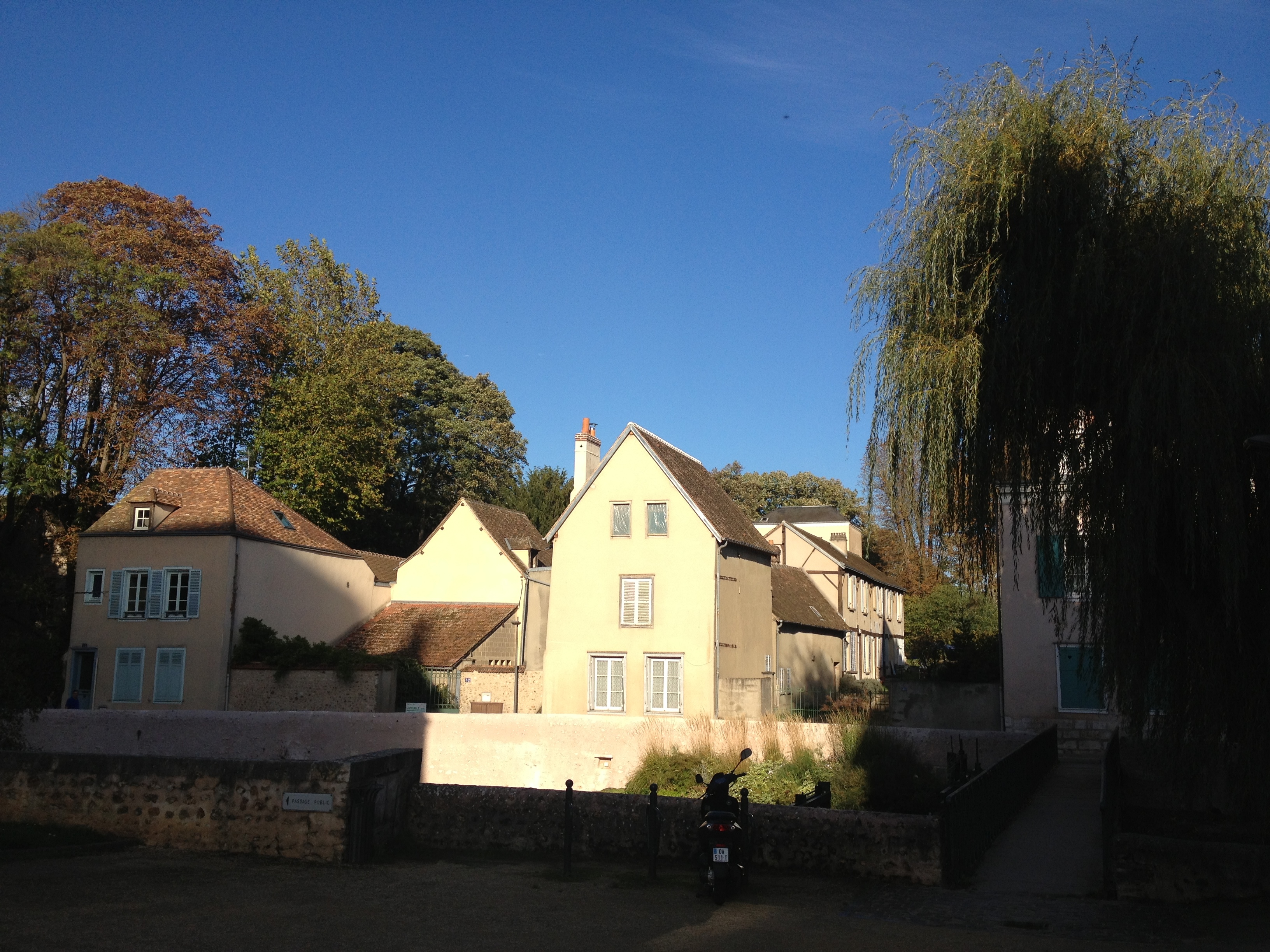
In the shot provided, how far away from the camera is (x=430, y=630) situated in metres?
31.5

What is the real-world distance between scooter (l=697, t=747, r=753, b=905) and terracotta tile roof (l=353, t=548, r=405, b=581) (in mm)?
25868

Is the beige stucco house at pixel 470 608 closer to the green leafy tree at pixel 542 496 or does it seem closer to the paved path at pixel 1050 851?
the green leafy tree at pixel 542 496

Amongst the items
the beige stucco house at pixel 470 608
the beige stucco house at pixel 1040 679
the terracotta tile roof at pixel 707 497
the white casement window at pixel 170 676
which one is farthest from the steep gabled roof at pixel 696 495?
the white casement window at pixel 170 676

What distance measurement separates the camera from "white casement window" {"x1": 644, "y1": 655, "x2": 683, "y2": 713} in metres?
26.7

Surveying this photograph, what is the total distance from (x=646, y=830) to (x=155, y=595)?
22519 millimetres

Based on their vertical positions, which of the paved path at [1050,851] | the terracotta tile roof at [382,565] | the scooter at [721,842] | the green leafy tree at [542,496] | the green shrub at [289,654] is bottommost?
the paved path at [1050,851]

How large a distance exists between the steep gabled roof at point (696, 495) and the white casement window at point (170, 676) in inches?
405

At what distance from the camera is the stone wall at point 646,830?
9.20 meters

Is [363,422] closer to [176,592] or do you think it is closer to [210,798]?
[176,592]

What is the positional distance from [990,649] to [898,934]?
1946 cm

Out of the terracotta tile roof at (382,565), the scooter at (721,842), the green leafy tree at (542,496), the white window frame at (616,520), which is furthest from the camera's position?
the green leafy tree at (542,496)

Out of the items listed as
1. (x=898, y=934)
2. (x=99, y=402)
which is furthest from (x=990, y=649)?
(x=99, y=402)

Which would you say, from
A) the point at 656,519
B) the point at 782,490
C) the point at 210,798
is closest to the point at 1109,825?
the point at 210,798

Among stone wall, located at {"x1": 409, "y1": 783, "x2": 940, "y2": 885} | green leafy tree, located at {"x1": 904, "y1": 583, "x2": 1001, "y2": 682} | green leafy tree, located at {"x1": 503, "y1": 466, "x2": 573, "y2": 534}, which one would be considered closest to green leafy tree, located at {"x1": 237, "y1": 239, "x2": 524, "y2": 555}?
green leafy tree, located at {"x1": 503, "y1": 466, "x2": 573, "y2": 534}
